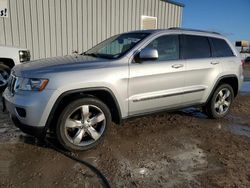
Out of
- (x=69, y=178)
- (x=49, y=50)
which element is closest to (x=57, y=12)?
(x=49, y=50)

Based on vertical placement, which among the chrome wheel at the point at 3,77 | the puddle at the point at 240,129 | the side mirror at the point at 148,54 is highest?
the side mirror at the point at 148,54

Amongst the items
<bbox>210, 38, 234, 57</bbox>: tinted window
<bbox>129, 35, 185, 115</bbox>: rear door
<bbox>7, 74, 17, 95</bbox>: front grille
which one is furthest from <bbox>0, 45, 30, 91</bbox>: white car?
<bbox>210, 38, 234, 57</bbox>: tinted window

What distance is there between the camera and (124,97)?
11.1 feet

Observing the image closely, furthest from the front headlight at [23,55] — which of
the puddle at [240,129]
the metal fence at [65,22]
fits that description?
the puddle at [240,129]

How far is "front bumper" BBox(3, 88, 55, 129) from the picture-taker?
2.81 meters

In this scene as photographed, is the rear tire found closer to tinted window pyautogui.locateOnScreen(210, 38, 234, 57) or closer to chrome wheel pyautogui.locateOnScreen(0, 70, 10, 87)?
chrome wheel pyautogui.locateOnScreen(0, 70, 10, 87)

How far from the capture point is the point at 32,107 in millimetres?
2799

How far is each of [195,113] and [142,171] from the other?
9.46 feet

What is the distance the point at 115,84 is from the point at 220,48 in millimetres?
2651

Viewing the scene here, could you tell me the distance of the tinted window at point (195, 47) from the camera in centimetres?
415

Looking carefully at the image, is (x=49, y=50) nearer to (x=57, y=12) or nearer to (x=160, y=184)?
(x=57, y=12)

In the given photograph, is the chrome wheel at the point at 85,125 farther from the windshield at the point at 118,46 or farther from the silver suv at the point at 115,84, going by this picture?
the windshield at the point at 118,46

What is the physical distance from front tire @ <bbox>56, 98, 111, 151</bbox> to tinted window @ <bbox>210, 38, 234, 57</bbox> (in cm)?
265

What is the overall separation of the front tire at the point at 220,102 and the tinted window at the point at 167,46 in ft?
4.49
